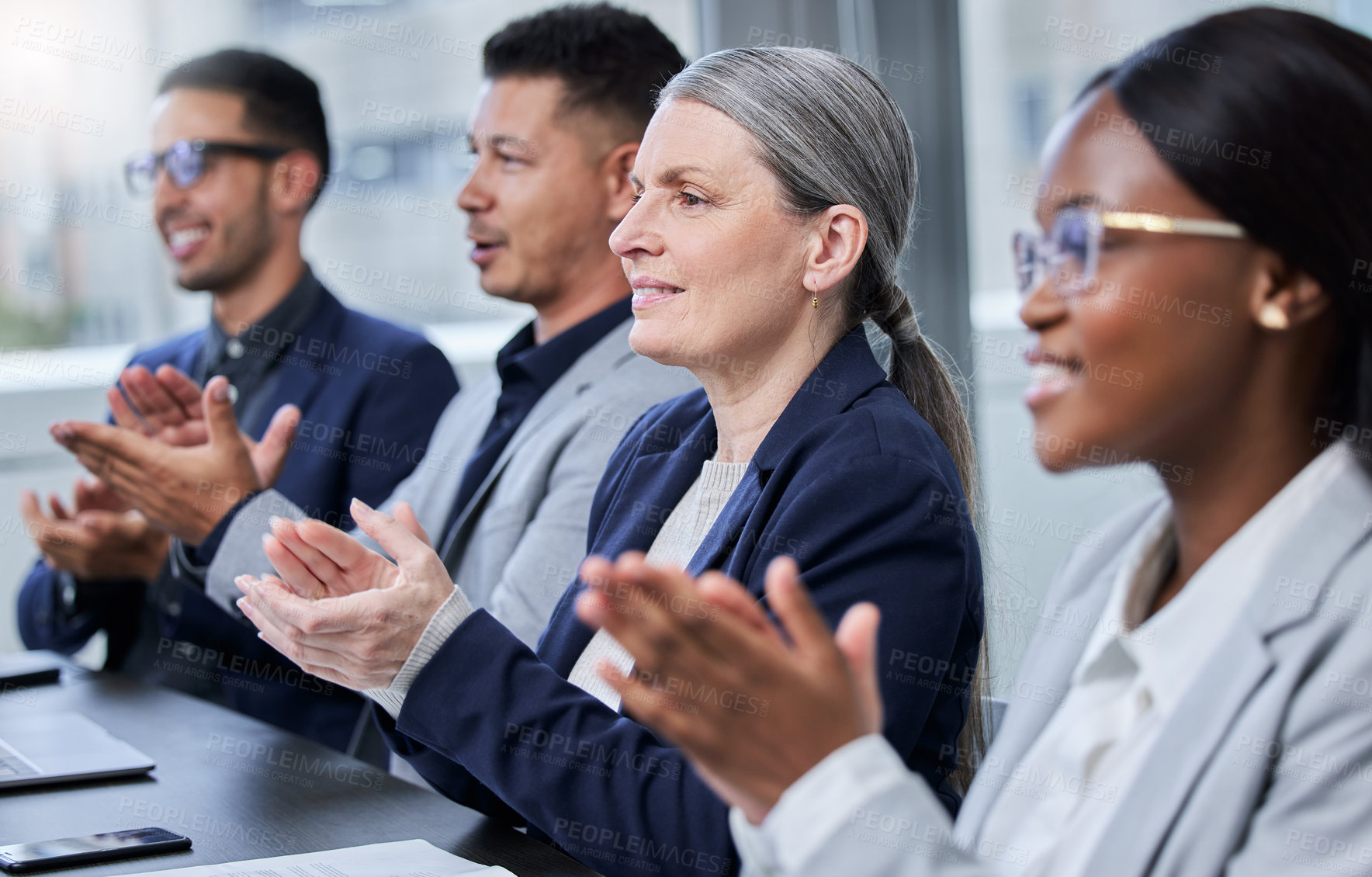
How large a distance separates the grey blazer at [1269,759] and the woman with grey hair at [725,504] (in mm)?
386

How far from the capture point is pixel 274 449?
2.13 meters

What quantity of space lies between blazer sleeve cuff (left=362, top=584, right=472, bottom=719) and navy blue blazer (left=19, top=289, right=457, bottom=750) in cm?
100

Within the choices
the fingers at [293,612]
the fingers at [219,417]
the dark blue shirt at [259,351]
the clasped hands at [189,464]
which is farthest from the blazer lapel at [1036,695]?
the dark blue shirt at [259,351]

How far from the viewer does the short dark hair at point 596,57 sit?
2.24 metres

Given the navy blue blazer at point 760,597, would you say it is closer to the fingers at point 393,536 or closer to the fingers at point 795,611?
the fingers at point 393,536

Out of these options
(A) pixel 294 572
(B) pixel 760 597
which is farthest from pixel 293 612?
(B) pixel 760 597

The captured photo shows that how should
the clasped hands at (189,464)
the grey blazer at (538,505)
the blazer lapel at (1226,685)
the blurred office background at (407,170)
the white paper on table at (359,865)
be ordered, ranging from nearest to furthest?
the blazer lapel at (1226,685) < the white paper on table at (359,865) < the grey blazer at (538,505) < the clasped hands at (189,464) < the blurred office background at (407,170)

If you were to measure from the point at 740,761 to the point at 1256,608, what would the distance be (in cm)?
38

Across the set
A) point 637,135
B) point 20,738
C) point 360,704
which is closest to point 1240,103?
point 637,135

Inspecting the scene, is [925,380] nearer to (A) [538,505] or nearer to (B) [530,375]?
(A) [538,505]

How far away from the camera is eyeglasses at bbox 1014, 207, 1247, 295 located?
0.88 m

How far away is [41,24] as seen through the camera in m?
3.96

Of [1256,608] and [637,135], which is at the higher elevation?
[637,135]

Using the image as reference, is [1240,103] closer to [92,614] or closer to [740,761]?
[740,761]
